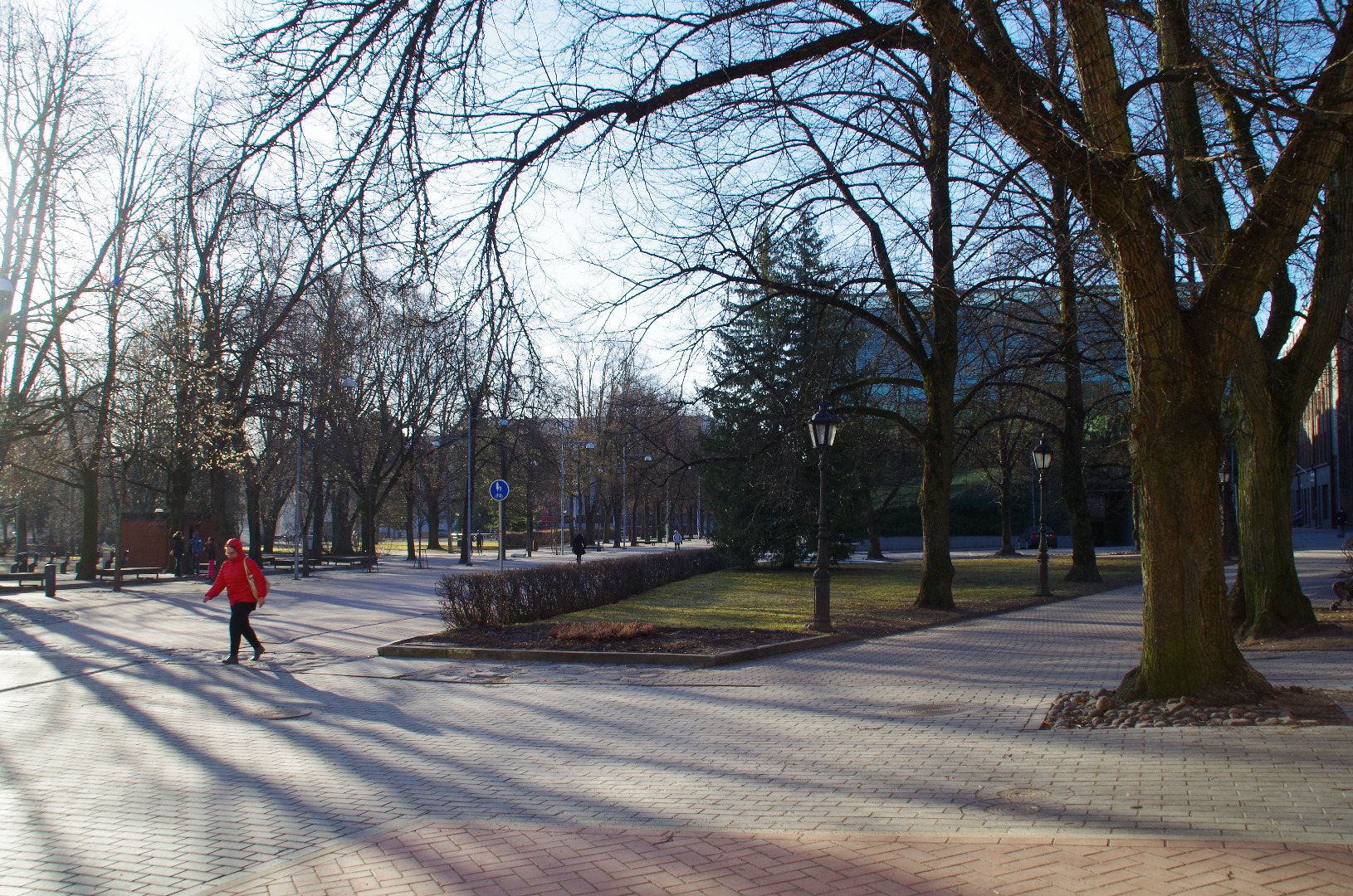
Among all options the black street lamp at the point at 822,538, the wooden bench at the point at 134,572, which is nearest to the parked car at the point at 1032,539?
the black street lamp at the point at 822,538

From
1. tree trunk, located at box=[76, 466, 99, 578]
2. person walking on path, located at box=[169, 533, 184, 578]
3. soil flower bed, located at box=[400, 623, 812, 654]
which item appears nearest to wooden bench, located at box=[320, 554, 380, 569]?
person walking on path, located at box=[169, 533, 184, 578]

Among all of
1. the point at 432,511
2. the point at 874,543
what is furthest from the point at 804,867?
the point at 432,511

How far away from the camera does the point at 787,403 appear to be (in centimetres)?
1872

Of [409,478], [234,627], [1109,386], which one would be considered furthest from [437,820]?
[409,478]

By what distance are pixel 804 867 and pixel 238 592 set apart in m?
10.9

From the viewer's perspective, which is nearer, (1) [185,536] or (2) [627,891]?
(2) [627,891]

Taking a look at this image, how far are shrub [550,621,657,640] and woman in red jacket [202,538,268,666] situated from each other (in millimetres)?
4151

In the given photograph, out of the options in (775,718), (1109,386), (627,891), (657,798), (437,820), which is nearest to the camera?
(627,891)

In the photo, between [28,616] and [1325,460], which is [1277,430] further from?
[1325,460]

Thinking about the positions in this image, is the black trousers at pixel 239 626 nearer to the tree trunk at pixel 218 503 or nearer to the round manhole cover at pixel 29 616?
the round manhole cover at pixel 29 616

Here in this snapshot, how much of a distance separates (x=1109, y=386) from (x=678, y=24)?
1008 inches

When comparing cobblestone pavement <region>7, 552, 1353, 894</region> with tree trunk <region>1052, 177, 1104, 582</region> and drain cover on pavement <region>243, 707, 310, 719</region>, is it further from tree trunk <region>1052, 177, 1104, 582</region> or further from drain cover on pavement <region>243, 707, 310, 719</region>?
tree trunk <region>1052, 177, 1104, 582</region>

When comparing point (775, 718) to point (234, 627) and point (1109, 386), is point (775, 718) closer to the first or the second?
point (234, 627)

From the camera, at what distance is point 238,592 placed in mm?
13281
